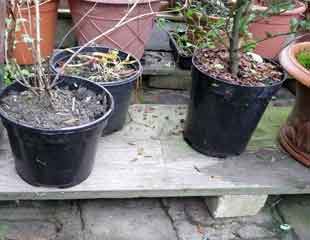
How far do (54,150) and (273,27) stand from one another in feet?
5.03

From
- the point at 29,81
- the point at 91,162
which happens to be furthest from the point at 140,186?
the point at 29,81

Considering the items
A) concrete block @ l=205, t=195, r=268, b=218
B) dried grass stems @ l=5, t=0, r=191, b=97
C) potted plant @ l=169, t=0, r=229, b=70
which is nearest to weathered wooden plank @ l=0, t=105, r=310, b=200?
concrete block @ l=205, t=195, r=268, b=218

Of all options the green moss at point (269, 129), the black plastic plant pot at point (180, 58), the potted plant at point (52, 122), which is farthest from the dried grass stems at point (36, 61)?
the green moss at point (269, 129)

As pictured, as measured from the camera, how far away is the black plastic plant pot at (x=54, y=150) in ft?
4.79

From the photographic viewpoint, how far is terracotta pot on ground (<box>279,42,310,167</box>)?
1797 mm

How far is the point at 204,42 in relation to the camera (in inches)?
95.0

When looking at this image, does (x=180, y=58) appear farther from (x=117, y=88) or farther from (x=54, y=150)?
(x=54, y=150)

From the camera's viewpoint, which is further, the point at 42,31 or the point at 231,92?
the point at 42,31

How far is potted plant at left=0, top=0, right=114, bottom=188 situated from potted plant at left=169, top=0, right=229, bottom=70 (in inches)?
34.1

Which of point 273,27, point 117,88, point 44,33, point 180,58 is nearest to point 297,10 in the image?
point 273,27

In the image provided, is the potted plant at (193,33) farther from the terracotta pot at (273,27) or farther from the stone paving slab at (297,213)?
the stone paving slab at (297,213)

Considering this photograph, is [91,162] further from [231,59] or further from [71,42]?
[71,42]

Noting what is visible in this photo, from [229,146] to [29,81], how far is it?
0.82m

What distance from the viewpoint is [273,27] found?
2.50 meters
